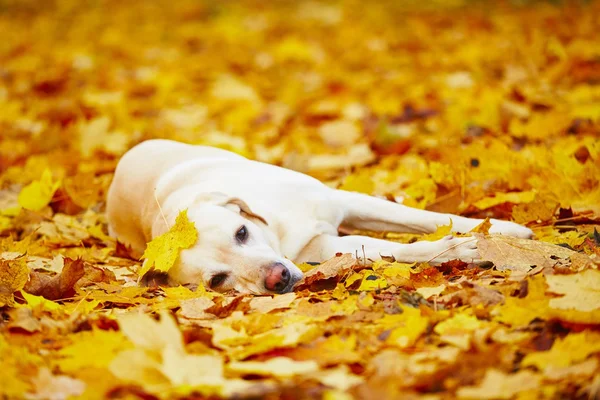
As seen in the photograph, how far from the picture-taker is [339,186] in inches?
201

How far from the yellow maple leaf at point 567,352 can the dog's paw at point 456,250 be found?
3.36ft

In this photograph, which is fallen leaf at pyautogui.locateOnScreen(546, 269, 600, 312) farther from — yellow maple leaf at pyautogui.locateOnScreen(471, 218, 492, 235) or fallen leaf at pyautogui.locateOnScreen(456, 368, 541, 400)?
yellow maple leaf at pyautogui.locateOnScreen(471, 218, 492, 235)

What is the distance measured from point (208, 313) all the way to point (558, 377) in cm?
140

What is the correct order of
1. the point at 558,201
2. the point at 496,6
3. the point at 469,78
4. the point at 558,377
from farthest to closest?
1. the point at 496,6
2. the point at 469,78
3. the point at 558,201
4. the point at 558,377

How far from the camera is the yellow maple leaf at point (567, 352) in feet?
7.63

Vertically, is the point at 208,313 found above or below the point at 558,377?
below

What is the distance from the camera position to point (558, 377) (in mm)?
2236

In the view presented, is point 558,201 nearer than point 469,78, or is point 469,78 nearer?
point 558,201

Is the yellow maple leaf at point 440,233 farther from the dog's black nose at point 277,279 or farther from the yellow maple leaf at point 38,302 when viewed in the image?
the yellow maple leaf at point 38,302

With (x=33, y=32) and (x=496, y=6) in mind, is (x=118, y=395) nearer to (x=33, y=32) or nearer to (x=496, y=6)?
(x=496, y=6)

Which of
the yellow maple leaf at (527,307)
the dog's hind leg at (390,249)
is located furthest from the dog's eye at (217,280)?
the yellow maple leaf at (527,307)

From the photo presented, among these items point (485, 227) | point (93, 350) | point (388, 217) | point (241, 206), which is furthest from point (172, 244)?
point (485, 227)

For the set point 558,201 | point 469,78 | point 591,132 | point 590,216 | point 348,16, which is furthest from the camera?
point 348,16

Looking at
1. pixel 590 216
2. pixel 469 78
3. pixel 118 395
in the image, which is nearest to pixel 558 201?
pixel 590 216
